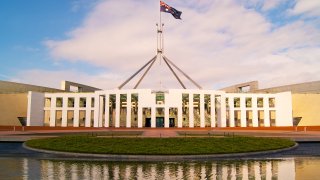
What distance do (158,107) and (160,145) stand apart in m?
30.7

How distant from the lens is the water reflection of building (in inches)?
506

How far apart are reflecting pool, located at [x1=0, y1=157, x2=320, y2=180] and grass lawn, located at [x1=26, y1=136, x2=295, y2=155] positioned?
2.88 meters

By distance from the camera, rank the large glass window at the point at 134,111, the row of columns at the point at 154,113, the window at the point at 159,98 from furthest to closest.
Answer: the large glass window at the point at 134,111 → the window at the point at 159,98 → the row of columns at the point at 154,113

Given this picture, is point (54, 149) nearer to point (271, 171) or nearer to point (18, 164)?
point (18, 164)

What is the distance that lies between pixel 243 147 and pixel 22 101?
52586 mm

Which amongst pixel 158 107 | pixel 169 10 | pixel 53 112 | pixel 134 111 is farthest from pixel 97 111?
pixel 169 10

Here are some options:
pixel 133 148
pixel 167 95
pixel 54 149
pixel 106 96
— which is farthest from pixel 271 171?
pixel 106 96

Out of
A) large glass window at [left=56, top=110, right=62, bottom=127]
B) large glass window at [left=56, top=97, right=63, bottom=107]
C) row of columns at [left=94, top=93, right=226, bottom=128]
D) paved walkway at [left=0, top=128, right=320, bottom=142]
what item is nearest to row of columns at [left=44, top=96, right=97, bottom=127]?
row of columns at [left=94, top=93, right=226, bottom=128]

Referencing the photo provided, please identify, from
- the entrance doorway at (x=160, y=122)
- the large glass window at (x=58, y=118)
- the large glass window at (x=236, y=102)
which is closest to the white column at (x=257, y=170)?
the entrance doorway at (x=160, y=122)

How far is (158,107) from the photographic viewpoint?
52219 millimetres

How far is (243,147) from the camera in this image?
21.3 metres

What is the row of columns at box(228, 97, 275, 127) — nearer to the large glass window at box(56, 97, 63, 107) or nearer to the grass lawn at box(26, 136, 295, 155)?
the large glass window at box(56, 97, 63, 107)

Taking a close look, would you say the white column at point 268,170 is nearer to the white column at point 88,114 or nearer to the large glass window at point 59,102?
the white column at point 88,114

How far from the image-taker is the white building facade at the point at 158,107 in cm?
5206
